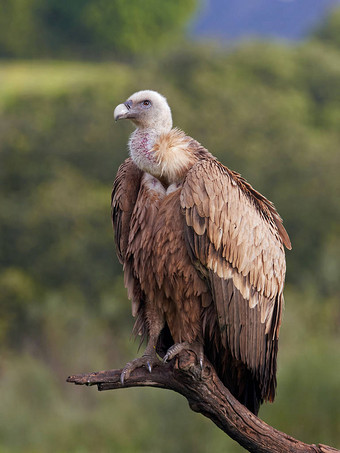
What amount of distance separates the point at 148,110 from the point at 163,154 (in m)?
0.41

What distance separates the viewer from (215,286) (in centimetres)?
645

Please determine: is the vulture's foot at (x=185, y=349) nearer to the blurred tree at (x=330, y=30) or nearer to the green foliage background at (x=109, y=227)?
the green foliage background at (x=109, y=227)

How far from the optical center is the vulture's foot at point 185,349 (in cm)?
649

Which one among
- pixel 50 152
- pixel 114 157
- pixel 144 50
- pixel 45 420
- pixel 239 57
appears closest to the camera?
pixel 45 420

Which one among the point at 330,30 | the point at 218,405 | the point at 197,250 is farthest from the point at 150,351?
the point at 330,30

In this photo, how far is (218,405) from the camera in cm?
634

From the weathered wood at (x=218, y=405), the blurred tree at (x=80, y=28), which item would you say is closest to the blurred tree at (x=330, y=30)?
the blurred tree at (x=80, y=28)

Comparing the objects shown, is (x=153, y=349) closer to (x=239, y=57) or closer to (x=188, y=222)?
(x=188, y=222)

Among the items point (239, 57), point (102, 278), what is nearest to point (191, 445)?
point (102, 278)

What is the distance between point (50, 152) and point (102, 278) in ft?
28.9

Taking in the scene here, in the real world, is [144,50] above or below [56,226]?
above

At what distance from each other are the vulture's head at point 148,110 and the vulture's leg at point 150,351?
1465mm

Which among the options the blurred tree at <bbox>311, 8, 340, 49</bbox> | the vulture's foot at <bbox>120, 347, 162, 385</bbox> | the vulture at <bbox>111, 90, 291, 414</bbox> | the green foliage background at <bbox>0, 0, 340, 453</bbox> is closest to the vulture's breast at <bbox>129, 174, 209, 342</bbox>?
the vulture at <bbox>111, 90, 291, 414</bbox>

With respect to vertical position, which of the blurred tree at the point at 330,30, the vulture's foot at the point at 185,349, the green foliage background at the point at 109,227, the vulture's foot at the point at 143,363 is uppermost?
the blurred tree at the point at 330,30
